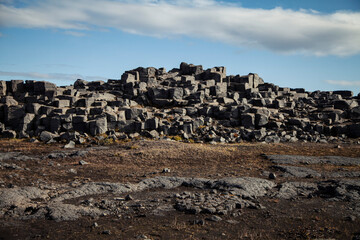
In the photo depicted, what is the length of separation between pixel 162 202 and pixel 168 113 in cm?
2186

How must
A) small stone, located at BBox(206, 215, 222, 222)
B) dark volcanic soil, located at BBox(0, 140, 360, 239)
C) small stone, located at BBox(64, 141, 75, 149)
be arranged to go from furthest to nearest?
1. small stone, located at BBox(64, 141, 75, 149)
2. small stone, located at BBox(206, 215, 222, 222)
3. dark volcanic soil, located at BBox(0, 140, 360, 239)

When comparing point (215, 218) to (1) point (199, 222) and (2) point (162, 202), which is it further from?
(2) point (162, 202)

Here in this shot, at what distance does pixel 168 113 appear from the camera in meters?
33.0

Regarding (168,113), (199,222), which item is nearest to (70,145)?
(168,113)

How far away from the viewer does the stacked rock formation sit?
27.6 metres

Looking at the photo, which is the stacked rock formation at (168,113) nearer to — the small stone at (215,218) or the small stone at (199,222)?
the small stone at (215,218)

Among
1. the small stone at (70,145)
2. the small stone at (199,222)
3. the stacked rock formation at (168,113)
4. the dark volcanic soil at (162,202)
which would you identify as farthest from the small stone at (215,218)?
the stacked rock formation at (168,113)

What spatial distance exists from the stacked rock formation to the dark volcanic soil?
5810 millimetres

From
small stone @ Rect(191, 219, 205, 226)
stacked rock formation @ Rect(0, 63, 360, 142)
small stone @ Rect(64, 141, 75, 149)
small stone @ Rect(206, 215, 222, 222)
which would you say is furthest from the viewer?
stacked rock formation @ Rect(0, 63, 360, 142)

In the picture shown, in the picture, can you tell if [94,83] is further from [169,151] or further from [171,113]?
[169,151]

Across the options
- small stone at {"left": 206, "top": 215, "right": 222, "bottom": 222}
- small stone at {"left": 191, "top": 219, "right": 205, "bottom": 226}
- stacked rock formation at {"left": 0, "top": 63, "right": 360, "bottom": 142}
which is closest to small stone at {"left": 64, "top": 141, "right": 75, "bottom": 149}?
stacked rock formation at {"left": 0, "top": 63, "right": 360, "bottom": 142}

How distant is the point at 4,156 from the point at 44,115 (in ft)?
33.0

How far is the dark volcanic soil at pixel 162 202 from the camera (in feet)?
29.7

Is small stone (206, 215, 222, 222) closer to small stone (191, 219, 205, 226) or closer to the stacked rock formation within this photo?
small stone (191, 219, 205, 226)
